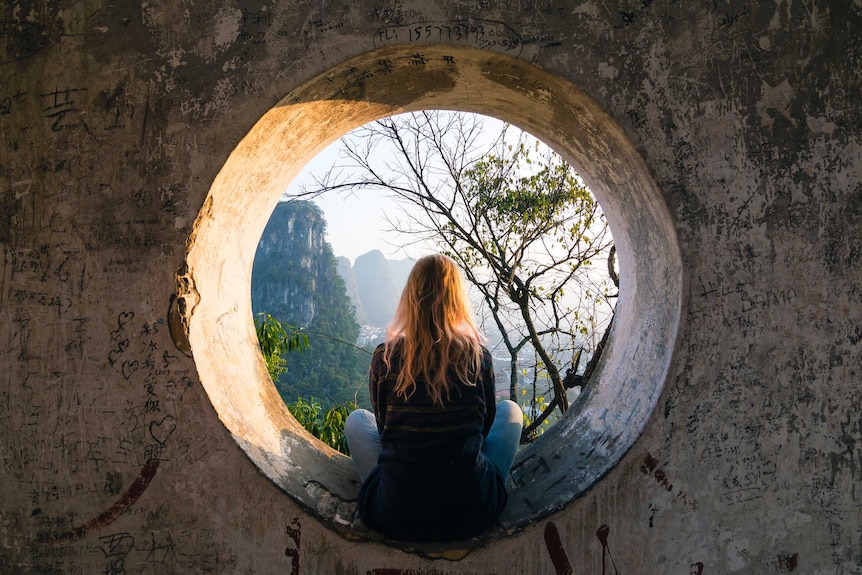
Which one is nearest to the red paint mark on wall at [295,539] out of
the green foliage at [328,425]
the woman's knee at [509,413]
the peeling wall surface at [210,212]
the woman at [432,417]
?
the peeling wall surface at [210,212]

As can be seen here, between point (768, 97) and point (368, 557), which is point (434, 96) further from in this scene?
point (368, 557)

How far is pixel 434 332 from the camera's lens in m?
2.31

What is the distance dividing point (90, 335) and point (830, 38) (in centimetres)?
340

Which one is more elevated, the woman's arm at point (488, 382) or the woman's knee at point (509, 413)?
the woman's arm at point (488, 382)

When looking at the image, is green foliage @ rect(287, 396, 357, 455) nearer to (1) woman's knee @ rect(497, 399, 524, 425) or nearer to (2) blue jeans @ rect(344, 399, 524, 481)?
(2) blue jeans @ rect(344, 399, 524, 481)

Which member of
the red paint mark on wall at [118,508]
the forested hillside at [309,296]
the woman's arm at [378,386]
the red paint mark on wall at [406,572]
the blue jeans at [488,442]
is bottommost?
the red paint mark on wall at [406,572]

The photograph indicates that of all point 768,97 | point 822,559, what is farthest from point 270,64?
point 822,559

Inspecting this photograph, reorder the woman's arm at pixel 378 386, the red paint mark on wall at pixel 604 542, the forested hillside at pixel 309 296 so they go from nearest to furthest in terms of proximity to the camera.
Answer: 1. the woman's arm at pixel 378 386
2. the red paint mark on wall at pixel 604 542
3. the forested hillside at pixel 309 296

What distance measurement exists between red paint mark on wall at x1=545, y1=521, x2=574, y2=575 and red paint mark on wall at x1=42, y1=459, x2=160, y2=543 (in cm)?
168

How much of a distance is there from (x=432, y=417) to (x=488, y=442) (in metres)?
0.58

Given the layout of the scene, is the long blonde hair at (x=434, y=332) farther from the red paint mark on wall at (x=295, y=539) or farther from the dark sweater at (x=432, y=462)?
the red paint mark on wall at (x=295, y=539)

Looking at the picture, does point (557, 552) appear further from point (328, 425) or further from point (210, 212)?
point (328, 425)

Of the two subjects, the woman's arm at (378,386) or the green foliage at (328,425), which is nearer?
the woman's arm at (378,386)

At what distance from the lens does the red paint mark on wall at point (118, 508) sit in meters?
2.40
